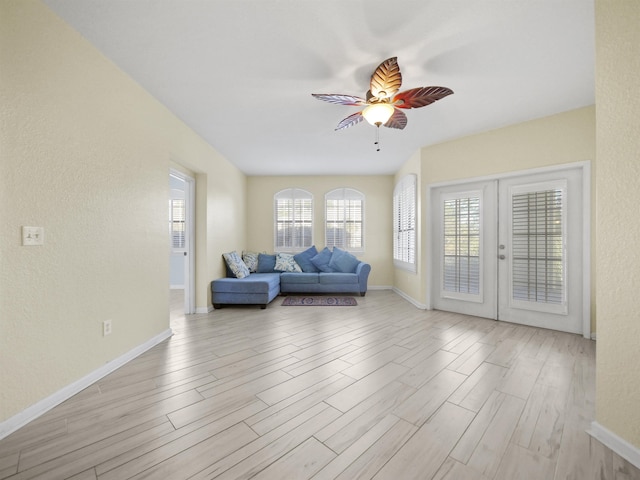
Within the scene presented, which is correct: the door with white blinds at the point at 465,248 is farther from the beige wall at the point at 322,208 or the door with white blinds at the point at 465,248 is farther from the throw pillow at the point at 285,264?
the throw pillow at the point at 285,264

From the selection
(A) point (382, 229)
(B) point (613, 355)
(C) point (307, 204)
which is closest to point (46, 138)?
(B) point (613, 355)

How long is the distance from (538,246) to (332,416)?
3.36 metres

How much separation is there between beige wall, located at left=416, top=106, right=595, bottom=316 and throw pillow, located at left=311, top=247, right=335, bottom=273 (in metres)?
2.02

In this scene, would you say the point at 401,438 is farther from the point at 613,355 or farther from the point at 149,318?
the point at 149,318

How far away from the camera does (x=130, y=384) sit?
2039 mm

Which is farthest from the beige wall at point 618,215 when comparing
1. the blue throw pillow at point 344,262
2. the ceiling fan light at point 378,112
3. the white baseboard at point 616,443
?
the blue throw pillow at point 344,262

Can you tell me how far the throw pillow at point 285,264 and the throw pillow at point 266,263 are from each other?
10 centimetres

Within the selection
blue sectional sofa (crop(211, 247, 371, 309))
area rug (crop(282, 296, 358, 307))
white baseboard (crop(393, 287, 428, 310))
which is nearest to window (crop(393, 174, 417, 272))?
white baseboard (crop(393, 287, 428, 310))

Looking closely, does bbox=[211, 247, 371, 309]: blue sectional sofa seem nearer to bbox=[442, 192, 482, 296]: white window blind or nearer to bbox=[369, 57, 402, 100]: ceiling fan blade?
bbox=[442, 192, 482, 296]: white window blind

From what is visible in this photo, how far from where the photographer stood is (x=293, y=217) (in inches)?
247

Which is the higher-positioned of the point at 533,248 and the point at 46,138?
the point at 46,138

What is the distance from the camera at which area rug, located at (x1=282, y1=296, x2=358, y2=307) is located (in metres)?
4.68

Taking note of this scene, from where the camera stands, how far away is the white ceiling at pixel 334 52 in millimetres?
1727

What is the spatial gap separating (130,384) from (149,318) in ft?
2.75
